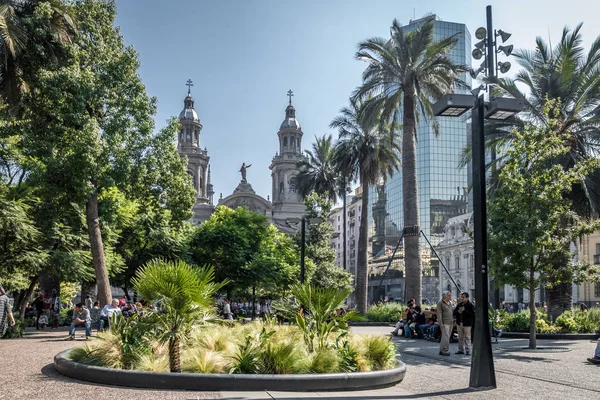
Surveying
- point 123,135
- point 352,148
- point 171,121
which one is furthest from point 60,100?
point 352,148

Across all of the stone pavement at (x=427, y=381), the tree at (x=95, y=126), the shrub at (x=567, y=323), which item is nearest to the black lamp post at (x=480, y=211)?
the stone pavement at (x=427, y=381)

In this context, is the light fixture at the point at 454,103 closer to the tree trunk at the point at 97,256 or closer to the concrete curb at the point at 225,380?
the concrete curb at the point at 225,380

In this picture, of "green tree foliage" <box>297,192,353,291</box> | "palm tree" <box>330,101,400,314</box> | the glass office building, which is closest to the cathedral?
the glass office building

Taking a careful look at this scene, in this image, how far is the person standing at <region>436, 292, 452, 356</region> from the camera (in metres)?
14.3

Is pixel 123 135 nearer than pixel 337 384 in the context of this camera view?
No

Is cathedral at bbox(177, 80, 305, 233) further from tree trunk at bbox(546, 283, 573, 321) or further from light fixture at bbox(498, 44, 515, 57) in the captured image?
light fixture at bbox(498, 44, 515, 57)

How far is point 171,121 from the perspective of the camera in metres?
23.0

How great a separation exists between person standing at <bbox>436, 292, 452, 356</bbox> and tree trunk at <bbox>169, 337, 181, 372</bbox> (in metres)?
7.55

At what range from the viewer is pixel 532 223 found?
15.6 meters

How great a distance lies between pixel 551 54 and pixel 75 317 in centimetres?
2035

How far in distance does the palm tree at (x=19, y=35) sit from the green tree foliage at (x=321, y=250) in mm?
23762

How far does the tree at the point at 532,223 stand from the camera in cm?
1580

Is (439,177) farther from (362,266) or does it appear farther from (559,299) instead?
(559,299)

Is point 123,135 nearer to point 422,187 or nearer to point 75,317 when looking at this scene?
point 75,317
